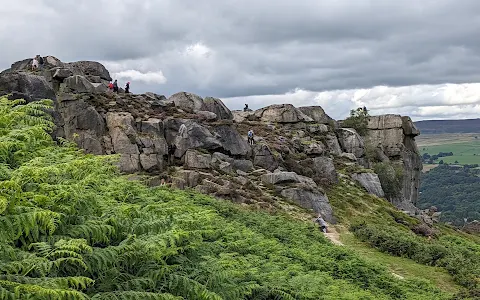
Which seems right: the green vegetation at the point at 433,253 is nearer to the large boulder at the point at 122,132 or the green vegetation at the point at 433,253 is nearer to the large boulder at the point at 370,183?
the large boulder at the point at 370,183

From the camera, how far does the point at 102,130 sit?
3503 centimetres

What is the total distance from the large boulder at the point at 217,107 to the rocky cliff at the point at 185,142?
121 mm

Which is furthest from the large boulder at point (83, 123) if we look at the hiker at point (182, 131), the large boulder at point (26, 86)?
the hiker at point (182, 131)

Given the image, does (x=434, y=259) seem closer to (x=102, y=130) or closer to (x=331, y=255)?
(x=331, y=255)

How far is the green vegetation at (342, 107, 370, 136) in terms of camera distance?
71.1 meters

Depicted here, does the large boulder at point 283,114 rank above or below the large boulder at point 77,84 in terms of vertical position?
below

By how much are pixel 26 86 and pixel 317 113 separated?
146 feet

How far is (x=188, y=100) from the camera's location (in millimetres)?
50500

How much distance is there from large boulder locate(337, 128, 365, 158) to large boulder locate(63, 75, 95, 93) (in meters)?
36.6

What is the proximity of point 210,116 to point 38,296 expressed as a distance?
39808mm

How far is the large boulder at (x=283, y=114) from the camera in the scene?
201 ft

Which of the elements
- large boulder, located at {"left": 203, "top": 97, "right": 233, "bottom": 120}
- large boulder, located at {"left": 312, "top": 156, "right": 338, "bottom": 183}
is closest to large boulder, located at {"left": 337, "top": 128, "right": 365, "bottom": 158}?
large boulder, located at {"left": 312, "top": 156, "right": 338, "bottom": 183}

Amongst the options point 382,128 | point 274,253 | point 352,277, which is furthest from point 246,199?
point 382,128

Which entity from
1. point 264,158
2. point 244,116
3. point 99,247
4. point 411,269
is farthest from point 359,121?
point 99,247
